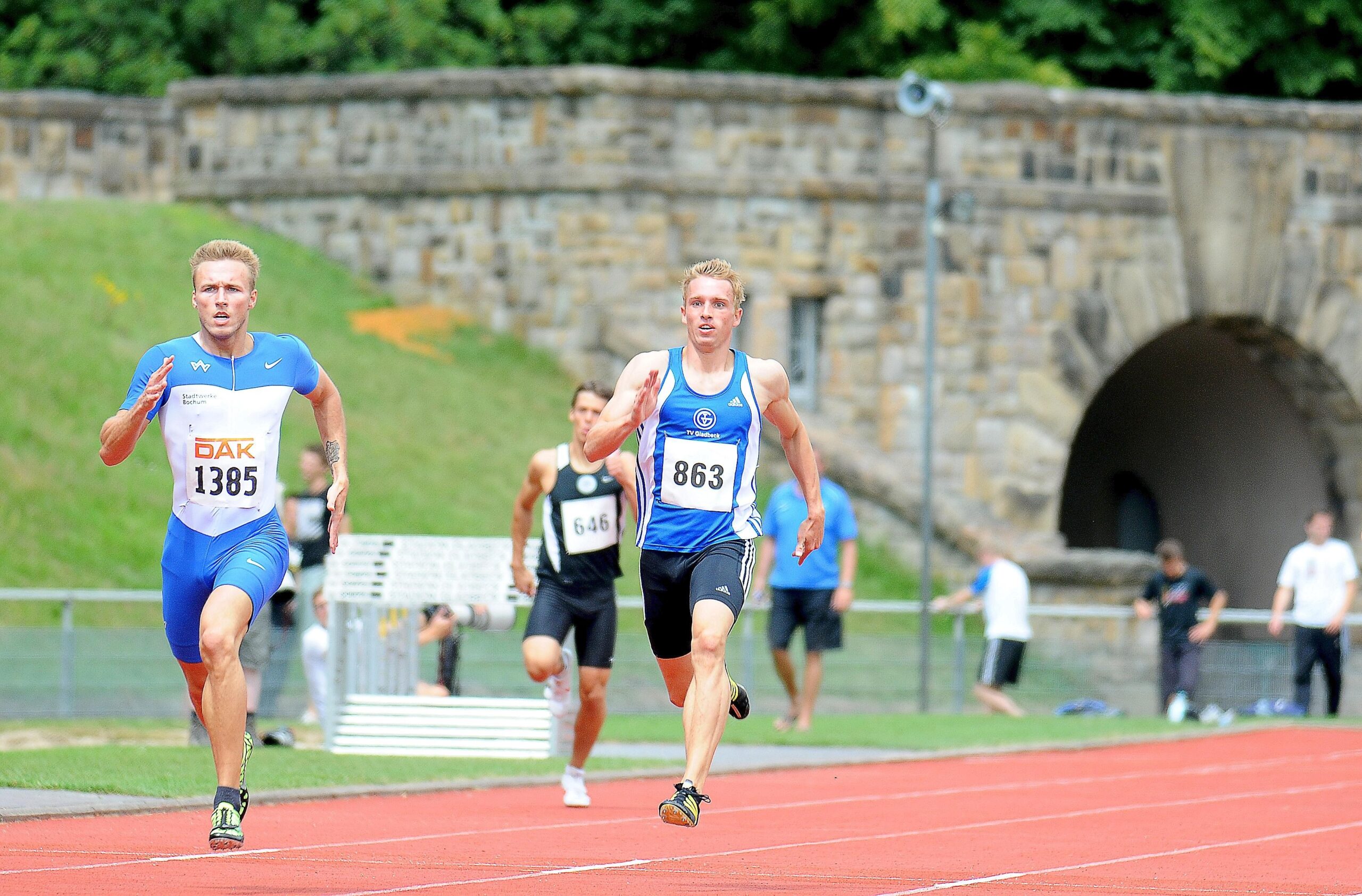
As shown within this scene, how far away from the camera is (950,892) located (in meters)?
7.97

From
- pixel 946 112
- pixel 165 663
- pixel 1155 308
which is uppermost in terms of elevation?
pixel 946 112

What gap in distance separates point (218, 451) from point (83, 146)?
23.5 meters

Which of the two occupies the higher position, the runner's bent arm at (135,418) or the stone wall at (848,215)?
the stone wall at (848,215)

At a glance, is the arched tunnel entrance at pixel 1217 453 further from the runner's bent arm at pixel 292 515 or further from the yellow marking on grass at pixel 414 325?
the runner's bent arm at pixel 292 515

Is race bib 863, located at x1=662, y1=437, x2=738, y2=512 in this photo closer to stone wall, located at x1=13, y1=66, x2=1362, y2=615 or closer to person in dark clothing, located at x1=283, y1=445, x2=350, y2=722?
person in dark clothing, located at x1=283, y1=445, x2=350, y2=722

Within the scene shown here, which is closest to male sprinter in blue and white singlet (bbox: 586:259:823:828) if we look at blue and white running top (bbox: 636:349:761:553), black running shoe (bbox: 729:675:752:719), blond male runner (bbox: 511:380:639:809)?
blue and white running top (bbox: 636:349:761:553)

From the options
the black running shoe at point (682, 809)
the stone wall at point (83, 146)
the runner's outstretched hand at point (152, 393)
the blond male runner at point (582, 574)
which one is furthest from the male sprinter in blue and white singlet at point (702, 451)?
the stone wall at point (83, 146)

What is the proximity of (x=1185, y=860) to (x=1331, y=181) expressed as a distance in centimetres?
2376

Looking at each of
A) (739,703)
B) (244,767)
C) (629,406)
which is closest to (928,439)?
(739,703)

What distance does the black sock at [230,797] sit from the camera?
823 cm

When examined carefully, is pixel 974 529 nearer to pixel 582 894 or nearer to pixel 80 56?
pixel 80 56

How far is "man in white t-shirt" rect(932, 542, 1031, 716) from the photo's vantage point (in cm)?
2153

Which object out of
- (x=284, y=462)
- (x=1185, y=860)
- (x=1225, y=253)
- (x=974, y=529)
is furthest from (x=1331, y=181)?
(x=1185, y=860)

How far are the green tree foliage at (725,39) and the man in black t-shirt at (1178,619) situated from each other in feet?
48.8
